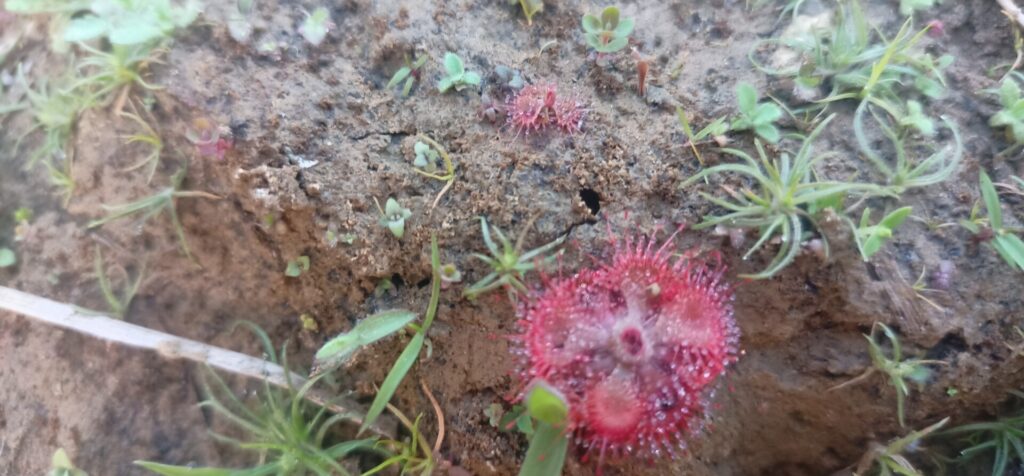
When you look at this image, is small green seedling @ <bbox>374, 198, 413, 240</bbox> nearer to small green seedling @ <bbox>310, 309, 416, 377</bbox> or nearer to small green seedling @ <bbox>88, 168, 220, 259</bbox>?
small green seedling @ <bbox>310, 309, 416, 377</bbox>

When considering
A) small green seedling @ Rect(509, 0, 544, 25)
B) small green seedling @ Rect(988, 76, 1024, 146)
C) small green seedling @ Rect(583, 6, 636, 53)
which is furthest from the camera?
small green seedling @ Rect(509, 0, 544, 25)

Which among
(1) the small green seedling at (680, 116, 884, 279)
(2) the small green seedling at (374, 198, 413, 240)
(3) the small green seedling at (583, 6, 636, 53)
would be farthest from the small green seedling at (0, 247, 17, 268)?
(1) the small green seedling at (680, 116, 884, 279)

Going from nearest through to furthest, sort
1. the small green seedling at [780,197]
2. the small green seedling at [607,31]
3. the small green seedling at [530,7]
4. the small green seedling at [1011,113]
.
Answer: the small green seedling at [780,197], the small green seedling at [1011,113], the small green seedling at [607,31], the small green seedling at [530,7]

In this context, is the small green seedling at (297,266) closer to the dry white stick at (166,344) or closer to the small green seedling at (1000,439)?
the dry white stick at (166,344)

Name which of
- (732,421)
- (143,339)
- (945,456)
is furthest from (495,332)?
(945,456)

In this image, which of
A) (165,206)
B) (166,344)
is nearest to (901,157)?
(165,206)

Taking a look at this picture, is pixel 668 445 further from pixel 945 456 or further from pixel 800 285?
pixel 945 456

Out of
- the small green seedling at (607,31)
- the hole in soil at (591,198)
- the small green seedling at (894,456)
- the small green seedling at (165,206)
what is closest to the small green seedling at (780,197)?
the hole in soil at (591,198)

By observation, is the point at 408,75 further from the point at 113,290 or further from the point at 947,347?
the point at 947,347
